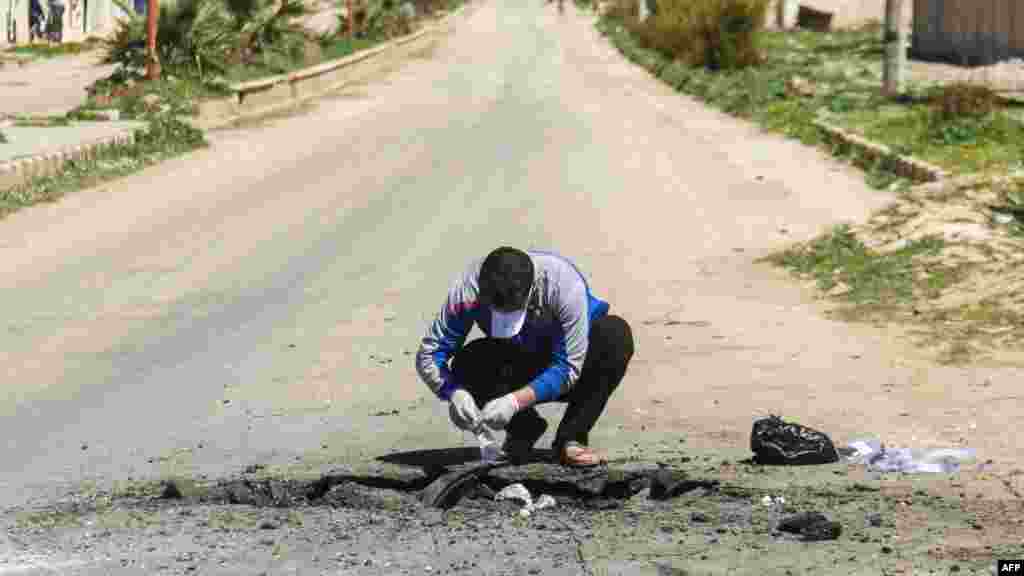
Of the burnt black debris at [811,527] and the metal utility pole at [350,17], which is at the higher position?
the burnt black debris at [811,527]

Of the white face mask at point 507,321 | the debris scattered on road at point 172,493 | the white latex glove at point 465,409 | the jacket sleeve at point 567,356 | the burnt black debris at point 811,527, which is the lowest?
the debris scattered on road at point 172,493

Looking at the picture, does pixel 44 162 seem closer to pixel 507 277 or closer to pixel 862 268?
pixel 862 268

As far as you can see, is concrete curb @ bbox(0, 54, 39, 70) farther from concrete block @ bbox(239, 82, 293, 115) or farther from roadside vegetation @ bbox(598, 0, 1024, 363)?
roadside vegetation @ bbox(598, 0, 1024, 363)

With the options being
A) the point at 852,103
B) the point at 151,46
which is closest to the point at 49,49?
the point at 151,46

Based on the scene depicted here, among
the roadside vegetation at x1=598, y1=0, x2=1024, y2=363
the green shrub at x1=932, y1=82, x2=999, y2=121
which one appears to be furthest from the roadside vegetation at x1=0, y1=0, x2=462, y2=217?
the green shrub at x1=932, y1=82, x2=999, y2=121

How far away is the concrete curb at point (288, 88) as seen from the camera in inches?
1150

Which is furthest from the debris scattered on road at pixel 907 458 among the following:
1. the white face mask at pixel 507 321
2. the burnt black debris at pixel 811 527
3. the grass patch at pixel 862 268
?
the grass patch at pixel 862 268

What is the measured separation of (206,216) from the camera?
58.2ft

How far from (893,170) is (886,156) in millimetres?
383

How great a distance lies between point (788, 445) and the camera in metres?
7.45

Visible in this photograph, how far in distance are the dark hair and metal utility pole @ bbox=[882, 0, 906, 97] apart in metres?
21.2

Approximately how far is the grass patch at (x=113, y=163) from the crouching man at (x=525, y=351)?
1131 centimetres

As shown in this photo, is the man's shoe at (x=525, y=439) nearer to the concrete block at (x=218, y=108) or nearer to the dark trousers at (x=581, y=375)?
the dark trousers at (x=581, y=375)

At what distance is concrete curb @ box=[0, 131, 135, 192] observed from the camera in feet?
62.7
